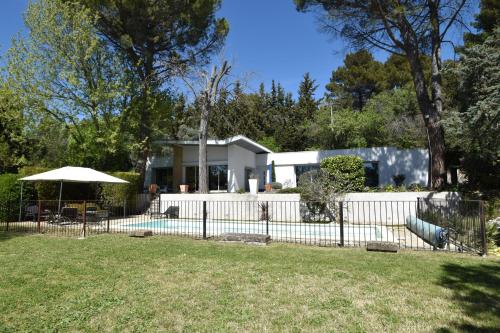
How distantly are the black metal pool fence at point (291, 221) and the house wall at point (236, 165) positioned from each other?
5.79 meters

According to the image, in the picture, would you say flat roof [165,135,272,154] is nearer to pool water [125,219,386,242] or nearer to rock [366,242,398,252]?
pool water [125,219,386,242]

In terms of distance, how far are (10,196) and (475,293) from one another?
59.7 feet

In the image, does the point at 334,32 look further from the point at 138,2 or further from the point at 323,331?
the point at 323,331

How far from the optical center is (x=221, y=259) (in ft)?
24.1

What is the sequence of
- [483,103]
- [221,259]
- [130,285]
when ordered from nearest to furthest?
1. [130,285]
2. [221,259]
3. [483,103]

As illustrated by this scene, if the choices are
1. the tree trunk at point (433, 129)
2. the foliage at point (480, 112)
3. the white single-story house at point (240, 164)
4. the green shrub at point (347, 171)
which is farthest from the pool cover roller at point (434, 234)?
the white single-story house at point (240, 164)

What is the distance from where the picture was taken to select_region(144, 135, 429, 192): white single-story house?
23781 millimetres

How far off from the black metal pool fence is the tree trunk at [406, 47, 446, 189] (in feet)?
7.10

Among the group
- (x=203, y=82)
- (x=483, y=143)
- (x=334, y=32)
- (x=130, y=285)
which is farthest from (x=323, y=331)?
(x=203, y=82)

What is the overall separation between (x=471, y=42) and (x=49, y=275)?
26.2 meters

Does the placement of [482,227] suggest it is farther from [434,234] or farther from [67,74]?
[67,74]

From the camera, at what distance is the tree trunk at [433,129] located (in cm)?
1620

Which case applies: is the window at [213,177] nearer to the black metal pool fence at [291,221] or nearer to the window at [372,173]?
the black metal pool fence at [291,221]

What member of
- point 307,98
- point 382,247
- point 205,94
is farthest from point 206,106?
point 307,98
